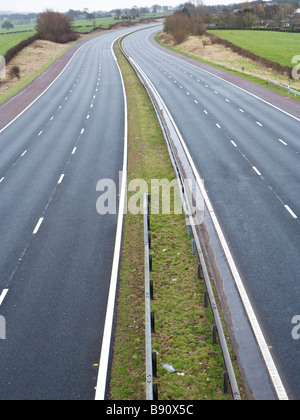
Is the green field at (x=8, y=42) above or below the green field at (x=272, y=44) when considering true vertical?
above

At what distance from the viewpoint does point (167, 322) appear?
10359 millimetres

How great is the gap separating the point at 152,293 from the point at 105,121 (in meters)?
22.4

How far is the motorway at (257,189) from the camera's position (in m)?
10.6

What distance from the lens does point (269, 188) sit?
18.0 meters

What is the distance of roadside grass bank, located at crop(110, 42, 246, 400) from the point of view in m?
8.48

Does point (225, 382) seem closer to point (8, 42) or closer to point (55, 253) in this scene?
point (55, 253)

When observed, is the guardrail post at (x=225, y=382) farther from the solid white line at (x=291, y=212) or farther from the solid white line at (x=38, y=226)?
the solid white line at (x=38, y=226)

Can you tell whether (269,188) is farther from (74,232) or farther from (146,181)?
(74,232)

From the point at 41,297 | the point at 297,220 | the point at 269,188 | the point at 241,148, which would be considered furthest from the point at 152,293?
the point at 241,148

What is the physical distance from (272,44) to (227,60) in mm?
18654
